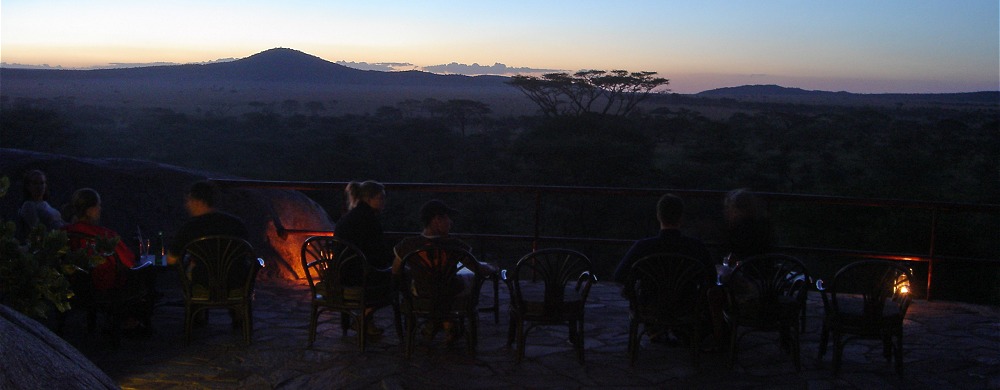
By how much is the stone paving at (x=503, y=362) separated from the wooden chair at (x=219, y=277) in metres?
0.26

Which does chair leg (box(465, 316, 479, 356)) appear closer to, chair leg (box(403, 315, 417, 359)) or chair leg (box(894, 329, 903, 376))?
chair leg (box(403, 315, 417, 359))

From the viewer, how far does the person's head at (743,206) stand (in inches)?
221

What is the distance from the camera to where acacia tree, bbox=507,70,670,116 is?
3462 cm

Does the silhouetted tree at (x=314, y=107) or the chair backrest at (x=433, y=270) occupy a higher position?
the chair backrest at (x=433, y=270)

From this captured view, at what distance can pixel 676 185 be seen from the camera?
25641 millimetres

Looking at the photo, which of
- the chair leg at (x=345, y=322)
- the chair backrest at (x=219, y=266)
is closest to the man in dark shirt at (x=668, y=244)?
the chair leg at (x=345, y=322)

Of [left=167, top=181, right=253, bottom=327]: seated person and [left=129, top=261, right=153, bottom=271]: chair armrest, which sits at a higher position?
[left=167, top=181, right=253, bottom=327]: seated person

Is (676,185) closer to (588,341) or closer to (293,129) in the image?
(588,341)

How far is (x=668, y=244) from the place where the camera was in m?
5.33

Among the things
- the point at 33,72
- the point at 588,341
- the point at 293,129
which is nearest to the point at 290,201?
the point at 588,341

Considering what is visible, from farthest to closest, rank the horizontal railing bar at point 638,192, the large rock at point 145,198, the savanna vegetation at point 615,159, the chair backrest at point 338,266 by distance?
the savanna vegetation at point 615,159 < the large rock at point 145,198 < the horizontal railing bar at point 638,192 < the chair backrest at point 338,266

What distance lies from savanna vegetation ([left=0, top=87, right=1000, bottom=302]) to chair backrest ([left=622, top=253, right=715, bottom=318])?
11735mm

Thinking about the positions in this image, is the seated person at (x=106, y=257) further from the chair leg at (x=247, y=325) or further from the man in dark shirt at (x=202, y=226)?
the chair leg at (x=247, y=325)

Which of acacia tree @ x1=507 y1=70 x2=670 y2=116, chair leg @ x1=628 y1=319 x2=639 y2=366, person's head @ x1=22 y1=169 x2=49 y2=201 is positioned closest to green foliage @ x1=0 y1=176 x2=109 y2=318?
chair leg @ x1=628 y1=319 x2=639 y2=366
